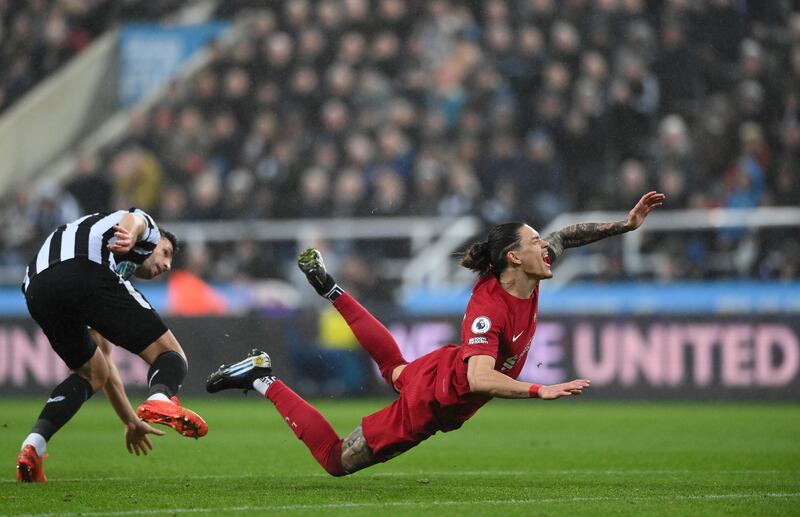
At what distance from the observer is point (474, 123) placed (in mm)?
17156

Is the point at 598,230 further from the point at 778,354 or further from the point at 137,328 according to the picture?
the point at 778,354

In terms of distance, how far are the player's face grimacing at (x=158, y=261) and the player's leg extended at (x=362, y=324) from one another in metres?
0.90

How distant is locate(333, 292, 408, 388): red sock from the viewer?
297 inches

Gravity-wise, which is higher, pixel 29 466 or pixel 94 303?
pixel 94 303

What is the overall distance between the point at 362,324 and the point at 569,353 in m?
7.71

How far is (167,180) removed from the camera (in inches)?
741

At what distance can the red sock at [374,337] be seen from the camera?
24.7ft

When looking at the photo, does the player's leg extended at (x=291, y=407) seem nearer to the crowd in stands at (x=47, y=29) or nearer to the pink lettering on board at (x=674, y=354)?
the pink lettering on board at (x=674, y=354)

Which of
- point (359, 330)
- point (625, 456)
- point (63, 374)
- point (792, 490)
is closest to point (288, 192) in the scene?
point (63, 374)

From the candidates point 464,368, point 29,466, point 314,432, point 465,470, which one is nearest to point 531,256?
point 464,368

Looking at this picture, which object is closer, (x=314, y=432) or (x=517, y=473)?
(x=314, y=432)

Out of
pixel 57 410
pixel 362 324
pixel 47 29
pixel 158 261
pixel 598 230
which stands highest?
pixel 47 29

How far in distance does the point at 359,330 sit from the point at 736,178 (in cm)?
876

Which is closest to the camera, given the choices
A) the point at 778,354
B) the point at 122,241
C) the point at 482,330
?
the point at 482,330
